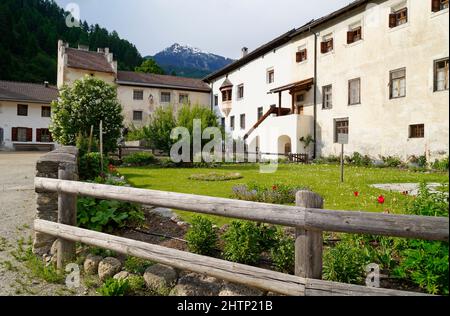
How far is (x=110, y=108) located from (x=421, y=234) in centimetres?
2043

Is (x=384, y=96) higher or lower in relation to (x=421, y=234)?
higher

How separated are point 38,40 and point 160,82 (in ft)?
145

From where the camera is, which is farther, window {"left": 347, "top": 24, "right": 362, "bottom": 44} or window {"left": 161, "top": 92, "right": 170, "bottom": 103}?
window {"left": 161, "top": 92, "right": 170, "bottom": 103}

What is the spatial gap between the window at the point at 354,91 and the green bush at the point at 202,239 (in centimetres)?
1946

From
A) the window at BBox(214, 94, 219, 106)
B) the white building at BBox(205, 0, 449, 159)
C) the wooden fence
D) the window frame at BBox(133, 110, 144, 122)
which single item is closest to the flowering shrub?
Answer: the wooden fence

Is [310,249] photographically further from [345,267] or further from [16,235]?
[16,235]

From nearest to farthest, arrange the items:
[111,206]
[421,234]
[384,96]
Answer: [421,234] < [111,206] < [384,96]

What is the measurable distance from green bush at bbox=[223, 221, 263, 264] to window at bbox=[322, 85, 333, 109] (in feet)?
68.6

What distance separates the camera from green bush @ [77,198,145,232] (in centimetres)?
527

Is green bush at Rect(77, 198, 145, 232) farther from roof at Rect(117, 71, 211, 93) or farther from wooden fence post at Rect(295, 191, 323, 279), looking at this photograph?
roof at Rect(117, 71, 211, 93)

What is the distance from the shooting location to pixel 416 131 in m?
17.9

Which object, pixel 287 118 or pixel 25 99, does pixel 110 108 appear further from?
pixel 25 99
